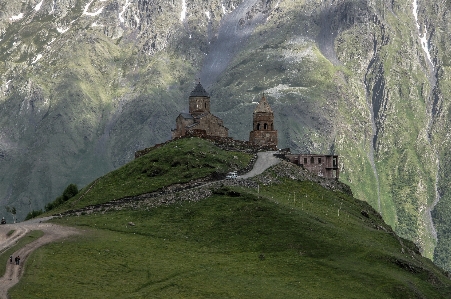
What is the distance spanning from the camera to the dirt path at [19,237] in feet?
294

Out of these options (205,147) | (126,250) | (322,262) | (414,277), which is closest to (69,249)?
(126,250)

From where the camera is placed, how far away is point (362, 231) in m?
123

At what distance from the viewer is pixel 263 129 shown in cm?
17975

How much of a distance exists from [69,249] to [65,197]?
55697mm

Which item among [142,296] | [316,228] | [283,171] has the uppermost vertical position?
[283,171]

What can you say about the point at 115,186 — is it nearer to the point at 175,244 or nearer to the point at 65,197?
the point at 65,197

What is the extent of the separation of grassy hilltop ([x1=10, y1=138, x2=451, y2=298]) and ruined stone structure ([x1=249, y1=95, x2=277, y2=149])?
39.0m

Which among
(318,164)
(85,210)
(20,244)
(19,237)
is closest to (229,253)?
(20,244)

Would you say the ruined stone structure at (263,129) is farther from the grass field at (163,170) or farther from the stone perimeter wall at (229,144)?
the grass field at (163,170)

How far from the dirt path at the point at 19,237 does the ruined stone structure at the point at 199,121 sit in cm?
5775

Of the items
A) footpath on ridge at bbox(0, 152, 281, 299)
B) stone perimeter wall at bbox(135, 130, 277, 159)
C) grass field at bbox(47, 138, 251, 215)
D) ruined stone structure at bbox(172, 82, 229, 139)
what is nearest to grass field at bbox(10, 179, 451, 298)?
footpath on ridge at bbox(0, 152, 281, 299)

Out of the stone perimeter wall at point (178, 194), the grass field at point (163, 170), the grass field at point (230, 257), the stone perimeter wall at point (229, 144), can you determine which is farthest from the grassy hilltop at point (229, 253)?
the stone perimeter wall at point (229, 144)

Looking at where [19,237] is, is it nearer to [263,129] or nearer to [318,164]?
[318,164]

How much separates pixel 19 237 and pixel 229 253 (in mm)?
25785
